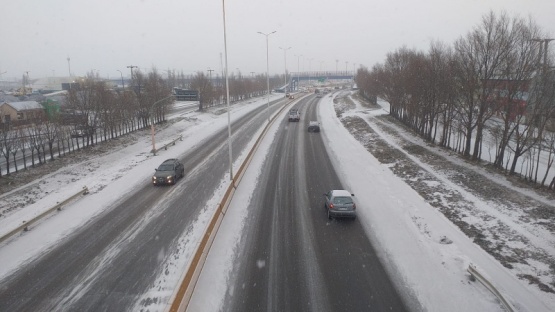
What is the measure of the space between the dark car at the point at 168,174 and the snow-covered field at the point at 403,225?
2.15 m

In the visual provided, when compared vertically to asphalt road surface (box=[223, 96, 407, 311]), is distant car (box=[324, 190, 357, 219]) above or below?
above

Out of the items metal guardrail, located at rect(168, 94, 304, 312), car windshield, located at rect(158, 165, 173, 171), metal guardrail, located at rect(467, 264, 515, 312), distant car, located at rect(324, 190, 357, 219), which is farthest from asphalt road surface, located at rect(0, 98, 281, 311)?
metal guardrail, located at rect(467, 264, 515, 312)

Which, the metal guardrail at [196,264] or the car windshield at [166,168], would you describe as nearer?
the metal guardrail at [196,264]

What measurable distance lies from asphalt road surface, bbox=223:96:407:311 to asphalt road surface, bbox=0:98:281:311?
3.79m

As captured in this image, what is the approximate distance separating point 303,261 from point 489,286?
276 inches

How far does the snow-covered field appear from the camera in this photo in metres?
13.7

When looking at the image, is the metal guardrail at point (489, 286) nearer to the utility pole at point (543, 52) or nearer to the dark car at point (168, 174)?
the utility pole at point (543, 52)

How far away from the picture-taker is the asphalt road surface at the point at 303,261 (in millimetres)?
12906

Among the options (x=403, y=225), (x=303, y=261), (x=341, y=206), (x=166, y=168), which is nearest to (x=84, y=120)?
(x=166, y=168)

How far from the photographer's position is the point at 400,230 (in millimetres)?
19125

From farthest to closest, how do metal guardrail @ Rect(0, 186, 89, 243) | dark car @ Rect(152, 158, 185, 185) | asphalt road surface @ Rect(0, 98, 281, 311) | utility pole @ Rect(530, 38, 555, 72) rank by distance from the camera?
dark car @ Rect(152, 158, 185, 185), utility pole @ Rect(530, 38, 555, 72), metal guardrail @ Rect(0, 186, 89, 243), asphalt road surface @ Rect(0, 98, 281, 311)

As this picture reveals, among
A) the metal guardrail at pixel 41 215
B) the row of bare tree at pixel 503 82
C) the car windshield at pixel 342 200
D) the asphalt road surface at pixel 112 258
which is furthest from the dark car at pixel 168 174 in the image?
the row of bare tree at pixel 503 82

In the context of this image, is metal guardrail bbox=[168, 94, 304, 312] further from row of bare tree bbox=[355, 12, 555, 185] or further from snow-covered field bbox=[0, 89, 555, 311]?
row of bare tree bbox=[355, 12, 555, 185]

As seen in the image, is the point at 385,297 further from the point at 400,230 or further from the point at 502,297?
the point at 400,230
